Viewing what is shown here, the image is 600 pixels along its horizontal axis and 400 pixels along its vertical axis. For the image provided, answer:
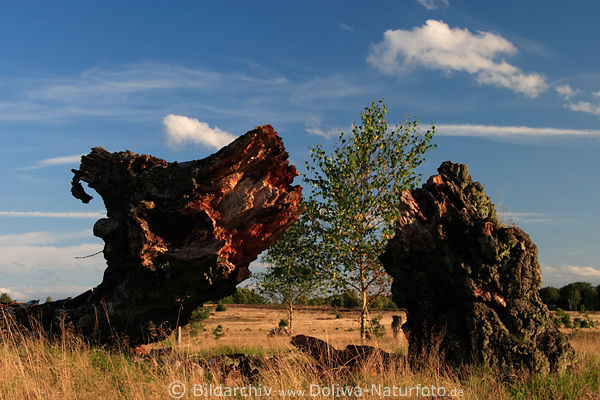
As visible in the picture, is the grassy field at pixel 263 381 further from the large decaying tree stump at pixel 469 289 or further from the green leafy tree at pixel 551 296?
the green leafy tree at pixel 551 296

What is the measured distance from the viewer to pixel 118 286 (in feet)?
43.1

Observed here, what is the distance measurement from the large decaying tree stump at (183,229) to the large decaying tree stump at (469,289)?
3274 millimetres

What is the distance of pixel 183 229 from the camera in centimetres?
1216

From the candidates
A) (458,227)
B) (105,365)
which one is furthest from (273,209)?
(105,365)

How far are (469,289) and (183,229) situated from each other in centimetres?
694

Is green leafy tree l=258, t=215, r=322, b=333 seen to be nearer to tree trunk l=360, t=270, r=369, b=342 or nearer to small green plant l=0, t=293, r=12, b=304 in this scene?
tree trunk l=360, t=270, r=369, b=342

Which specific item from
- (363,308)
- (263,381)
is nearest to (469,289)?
(263,381)

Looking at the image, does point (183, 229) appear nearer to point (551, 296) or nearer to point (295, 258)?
point (295, 258)

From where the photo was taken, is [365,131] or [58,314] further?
[365,131]

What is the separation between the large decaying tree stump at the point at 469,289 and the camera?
10.1 m

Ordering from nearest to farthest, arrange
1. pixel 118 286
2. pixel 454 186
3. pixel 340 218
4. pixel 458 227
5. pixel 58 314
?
pixel 458 227 < pixel 454 186 < pixel 118 286 < pixel 58 314 < pixel 340 218

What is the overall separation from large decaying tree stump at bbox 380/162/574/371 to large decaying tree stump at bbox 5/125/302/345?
10.7 ft

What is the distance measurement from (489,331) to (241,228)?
6.25 m

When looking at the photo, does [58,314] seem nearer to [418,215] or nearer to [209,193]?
[209,193]
